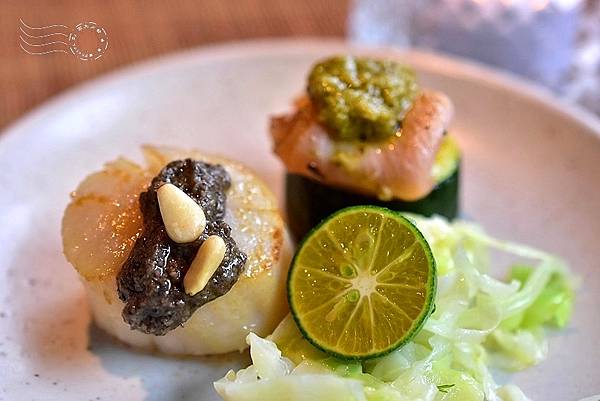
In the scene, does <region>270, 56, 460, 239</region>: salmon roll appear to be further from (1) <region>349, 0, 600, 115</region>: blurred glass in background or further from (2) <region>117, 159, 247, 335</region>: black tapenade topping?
(1) <region>349, 0, 600, 115</region>: blurred glass in background

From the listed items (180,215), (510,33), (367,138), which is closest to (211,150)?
(367,138)

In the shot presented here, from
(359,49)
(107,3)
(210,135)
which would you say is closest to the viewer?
(210,135)

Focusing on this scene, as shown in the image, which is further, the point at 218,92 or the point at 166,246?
the point at 218,92

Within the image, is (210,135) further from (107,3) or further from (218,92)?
(107,3)

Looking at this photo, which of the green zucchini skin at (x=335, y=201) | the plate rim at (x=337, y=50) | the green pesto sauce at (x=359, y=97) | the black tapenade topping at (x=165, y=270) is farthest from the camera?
the plate rim at (x=337, y=50)

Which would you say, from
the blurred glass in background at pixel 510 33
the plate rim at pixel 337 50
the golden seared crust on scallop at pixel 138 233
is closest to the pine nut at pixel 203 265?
the golden seared crust on scallop at pixel 138 233

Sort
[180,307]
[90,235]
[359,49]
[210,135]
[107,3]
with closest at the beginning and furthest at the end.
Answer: [180,307] < [90,235] < [210,135] < [359,49] < [107,3]

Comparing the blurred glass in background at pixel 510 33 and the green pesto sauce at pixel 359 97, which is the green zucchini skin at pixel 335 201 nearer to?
the green pesto sauce at pixel 359 97

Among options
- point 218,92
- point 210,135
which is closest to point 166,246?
point 210,135
